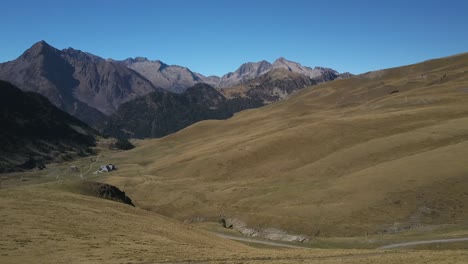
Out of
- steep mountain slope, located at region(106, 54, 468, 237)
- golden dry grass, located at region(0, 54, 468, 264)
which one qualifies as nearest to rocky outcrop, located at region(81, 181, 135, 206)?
golden dry grass, located at region(0, 54, 468, 264)

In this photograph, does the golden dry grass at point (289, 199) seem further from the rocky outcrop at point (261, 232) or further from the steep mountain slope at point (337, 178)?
the rocky outcrop at point (261, 232)

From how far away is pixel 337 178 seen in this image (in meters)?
109

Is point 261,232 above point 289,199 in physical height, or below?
below

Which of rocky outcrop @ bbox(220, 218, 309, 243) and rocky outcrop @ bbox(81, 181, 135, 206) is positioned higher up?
rocky outcrop @ bbox(81, 181, 135, 206)

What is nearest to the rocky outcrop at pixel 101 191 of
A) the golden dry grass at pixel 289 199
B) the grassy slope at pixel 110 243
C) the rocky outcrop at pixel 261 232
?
the golden dry grass at pixel 289 199

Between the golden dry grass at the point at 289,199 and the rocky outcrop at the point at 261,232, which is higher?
the golden dry grass at the point at 289,199

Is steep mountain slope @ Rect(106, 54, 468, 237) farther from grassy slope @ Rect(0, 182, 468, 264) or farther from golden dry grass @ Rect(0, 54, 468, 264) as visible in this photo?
grassy slope @ Rect(0, 182, 468, 264)

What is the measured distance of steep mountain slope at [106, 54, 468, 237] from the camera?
8438cm

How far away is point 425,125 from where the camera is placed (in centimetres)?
13750

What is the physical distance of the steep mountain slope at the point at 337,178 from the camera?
84.4 meters

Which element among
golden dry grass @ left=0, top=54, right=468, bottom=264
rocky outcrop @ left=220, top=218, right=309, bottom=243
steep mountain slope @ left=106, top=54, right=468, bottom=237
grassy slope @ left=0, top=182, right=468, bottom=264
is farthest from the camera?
steep mountain slope @ left=106, top=54, right=468, bottom=237

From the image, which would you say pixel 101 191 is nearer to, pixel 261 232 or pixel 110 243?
pixel 261 232

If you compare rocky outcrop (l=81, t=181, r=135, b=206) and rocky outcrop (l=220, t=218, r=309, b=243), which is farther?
rocky outcrop (l=81, t=181, r=135, b=206)

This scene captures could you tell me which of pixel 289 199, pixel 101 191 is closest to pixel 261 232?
pixel 289 199
